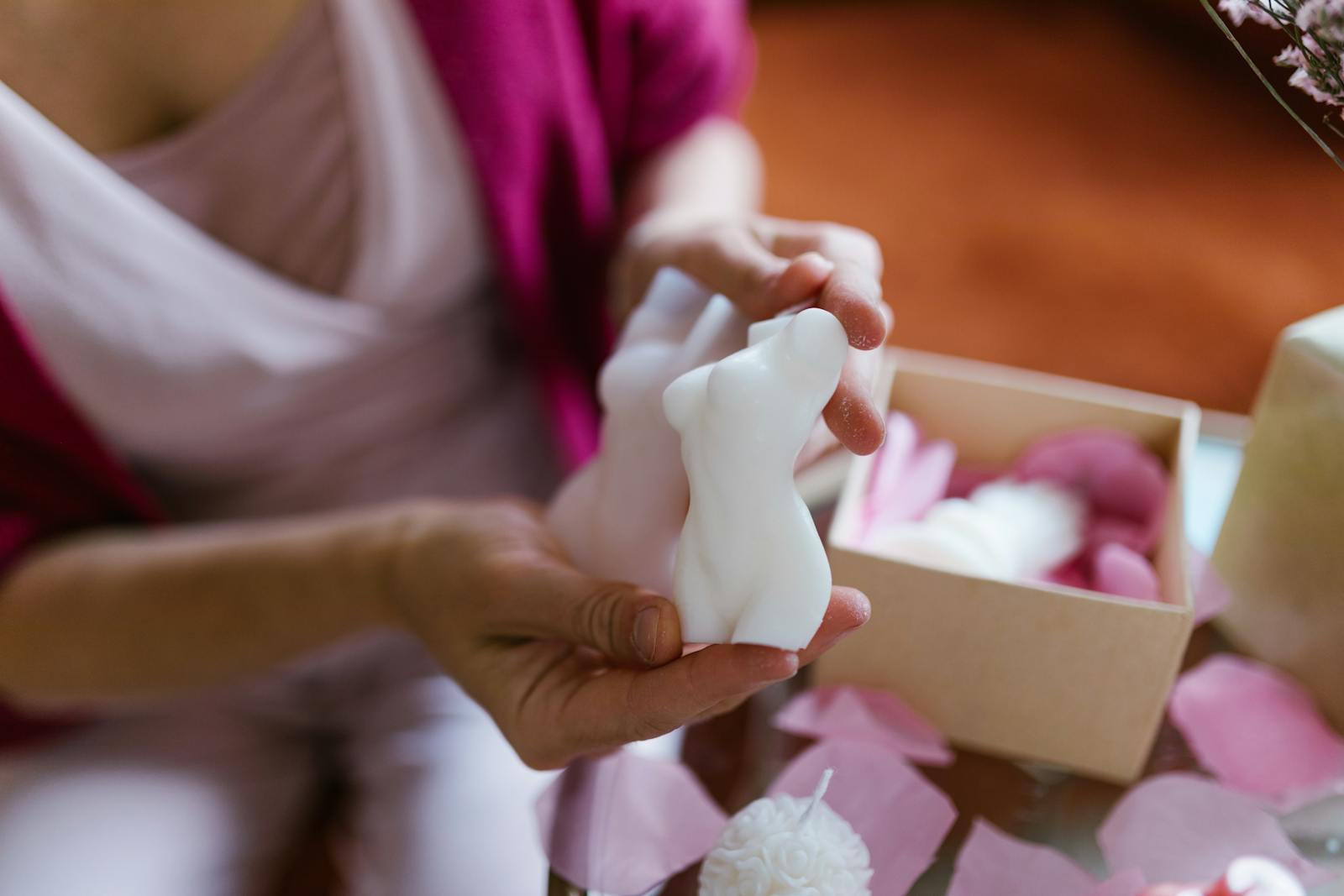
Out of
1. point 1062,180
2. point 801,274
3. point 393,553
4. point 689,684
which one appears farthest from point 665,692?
point 1062,180

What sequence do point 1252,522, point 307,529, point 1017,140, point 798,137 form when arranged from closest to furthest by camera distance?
1. point 1252,522
2. point 307,529
3. point 1017,140
4. point 798,137

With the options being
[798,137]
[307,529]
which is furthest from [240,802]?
[798,137]

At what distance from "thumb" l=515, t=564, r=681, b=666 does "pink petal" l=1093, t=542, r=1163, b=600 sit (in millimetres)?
191

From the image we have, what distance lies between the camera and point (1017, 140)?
125 centimetres

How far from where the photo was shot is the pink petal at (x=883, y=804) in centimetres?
31

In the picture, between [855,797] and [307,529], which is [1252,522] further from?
[307,529]

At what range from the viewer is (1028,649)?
0.35 metres

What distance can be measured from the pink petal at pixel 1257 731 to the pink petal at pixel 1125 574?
0.11ft

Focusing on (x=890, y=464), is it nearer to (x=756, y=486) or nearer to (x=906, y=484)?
(x=906, y=484)

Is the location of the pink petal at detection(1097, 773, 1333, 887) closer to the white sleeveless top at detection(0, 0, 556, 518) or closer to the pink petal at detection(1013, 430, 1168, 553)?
the pink petal at detection(1013, 430, 1168, 553)

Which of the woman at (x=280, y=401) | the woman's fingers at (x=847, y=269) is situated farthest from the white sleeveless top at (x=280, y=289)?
the woman's fingers at (x=847, y=269)

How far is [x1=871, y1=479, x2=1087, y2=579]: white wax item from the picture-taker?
0.38 m

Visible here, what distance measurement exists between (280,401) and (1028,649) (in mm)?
403

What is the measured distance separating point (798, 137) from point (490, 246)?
2.85 feet
